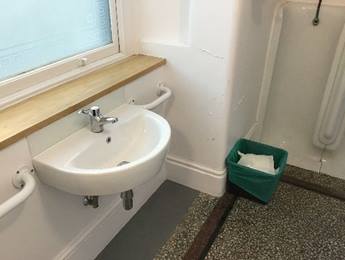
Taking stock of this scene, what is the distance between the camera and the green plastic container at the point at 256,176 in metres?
1.65

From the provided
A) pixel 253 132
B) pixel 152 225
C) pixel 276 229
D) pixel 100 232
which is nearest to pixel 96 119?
pixel 100 232

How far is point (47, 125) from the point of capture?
1037mm

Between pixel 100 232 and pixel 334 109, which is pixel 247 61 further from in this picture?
pixel 100 232

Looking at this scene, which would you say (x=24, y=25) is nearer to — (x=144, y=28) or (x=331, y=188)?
(x=144, y=28)

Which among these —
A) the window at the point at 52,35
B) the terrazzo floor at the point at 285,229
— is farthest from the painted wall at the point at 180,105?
the terrazzo floor at the point at 285,229

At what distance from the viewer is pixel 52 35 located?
1.23 m

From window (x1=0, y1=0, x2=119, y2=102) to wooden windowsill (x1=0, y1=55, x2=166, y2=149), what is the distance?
8 centimetres

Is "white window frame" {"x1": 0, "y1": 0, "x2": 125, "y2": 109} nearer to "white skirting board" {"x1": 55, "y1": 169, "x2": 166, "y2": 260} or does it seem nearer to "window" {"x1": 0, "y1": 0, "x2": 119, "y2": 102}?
"window" {"x1": 0, "y1": 0, "x2": 119, "y2": 102}

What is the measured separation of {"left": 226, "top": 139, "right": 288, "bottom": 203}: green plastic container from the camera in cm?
165

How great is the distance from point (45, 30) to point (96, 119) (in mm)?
401

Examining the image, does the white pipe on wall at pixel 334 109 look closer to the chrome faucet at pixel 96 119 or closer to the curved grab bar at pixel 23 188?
the chrome faucet at pixel 96 119

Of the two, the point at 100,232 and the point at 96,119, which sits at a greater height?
the point at 96,119

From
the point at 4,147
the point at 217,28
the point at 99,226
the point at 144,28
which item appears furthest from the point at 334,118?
the point at 4,147

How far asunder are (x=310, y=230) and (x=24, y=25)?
159cm
